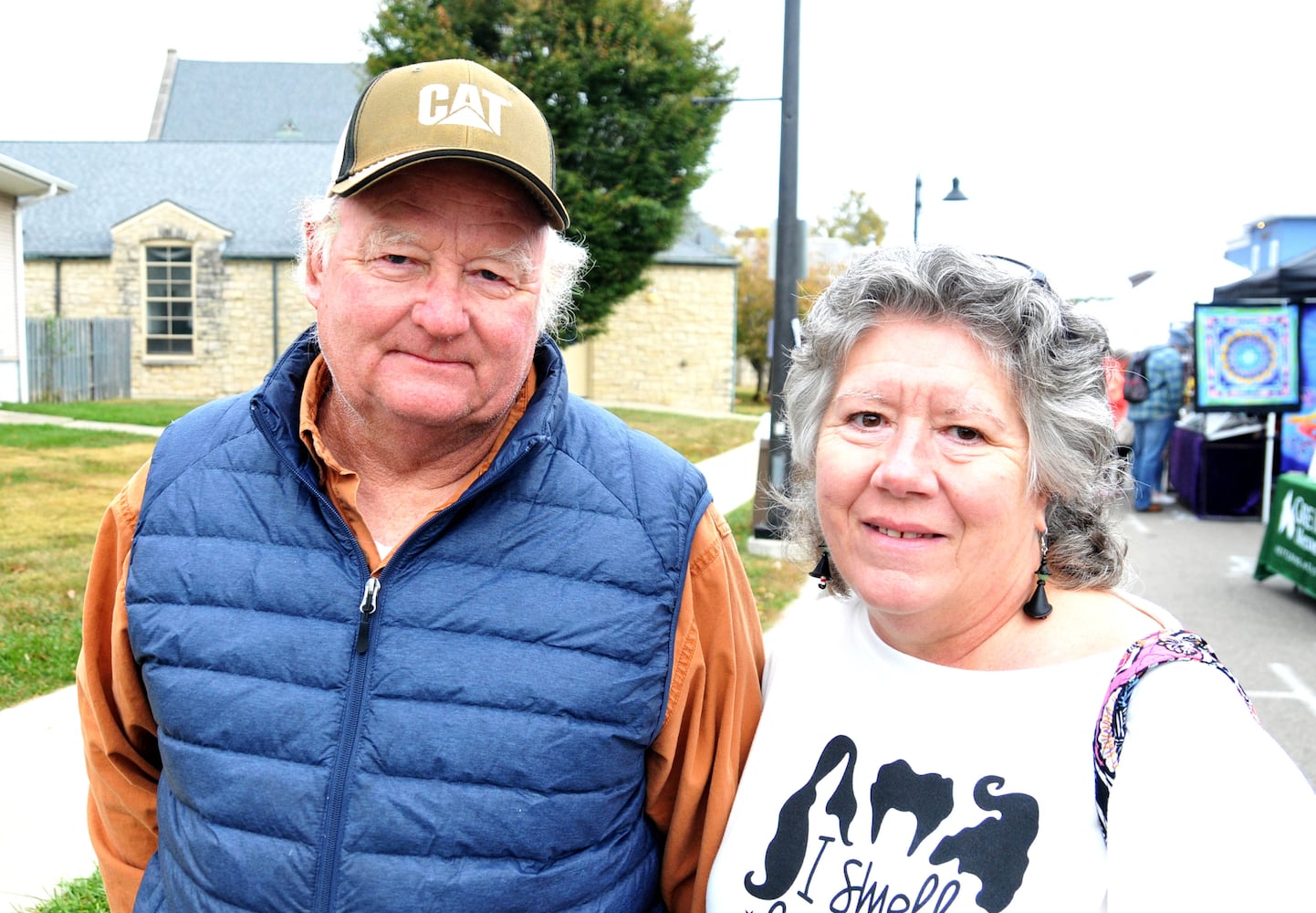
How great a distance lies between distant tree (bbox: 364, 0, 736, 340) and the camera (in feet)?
49.5

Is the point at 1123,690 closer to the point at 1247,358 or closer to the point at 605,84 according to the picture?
the point at 1247,358

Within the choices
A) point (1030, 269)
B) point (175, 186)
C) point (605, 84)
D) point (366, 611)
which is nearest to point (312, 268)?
point (366, 611)

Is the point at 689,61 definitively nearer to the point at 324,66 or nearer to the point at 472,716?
the point at 472,716

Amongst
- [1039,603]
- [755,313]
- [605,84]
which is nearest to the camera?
[1039,603]

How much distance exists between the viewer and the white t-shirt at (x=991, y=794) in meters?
1.30

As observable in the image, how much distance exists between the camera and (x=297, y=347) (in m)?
1.92

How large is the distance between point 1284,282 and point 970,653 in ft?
36.4

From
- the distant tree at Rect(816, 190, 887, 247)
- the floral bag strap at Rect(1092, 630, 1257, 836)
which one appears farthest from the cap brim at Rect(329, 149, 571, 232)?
the distant tree at Rect(816, 190, 887, 247)

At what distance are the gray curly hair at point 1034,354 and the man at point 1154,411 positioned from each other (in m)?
11.4

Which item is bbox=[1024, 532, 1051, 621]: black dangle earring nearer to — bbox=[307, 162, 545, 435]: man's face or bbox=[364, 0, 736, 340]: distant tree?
bbox=[307, 162, 545, 435]: man's face

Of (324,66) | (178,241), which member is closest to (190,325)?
(178,241)

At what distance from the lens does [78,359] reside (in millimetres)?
21281

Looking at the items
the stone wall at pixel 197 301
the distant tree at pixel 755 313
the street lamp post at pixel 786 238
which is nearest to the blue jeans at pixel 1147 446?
the street lamp post at pixel 786 238

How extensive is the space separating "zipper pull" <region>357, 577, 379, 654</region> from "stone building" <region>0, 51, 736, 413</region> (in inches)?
788
